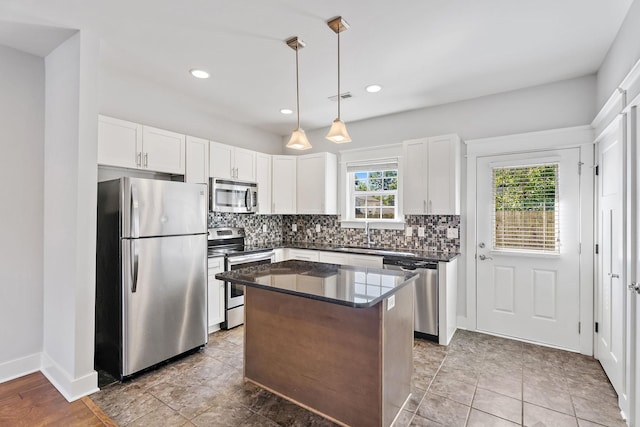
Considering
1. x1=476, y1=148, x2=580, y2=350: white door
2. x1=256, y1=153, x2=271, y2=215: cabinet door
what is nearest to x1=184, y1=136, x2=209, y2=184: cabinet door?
x1=256, y1=153, x2=271, y2=215: cabinet door

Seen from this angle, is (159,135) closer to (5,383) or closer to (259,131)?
(259,131)

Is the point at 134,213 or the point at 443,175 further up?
the point at 443,175

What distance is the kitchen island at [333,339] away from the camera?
1862mm

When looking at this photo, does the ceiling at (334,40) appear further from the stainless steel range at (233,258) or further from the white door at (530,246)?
the stainless steel range at (233,258)

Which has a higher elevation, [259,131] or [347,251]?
[259,131]

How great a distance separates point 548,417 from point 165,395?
8.97ft

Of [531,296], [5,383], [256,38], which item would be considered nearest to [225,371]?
[5,383]

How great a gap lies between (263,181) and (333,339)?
2970 mm

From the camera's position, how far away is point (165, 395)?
2.38m

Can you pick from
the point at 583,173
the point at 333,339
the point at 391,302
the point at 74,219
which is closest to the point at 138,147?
the point at 74,219

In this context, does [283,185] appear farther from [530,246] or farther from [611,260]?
[611,260]

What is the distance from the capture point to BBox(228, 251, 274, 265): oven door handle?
12.1 ft

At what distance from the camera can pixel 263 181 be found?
14.9 ft

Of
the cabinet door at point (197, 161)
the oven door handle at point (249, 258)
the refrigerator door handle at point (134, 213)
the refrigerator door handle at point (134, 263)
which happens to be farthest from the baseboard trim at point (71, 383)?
the cabinet door at point (197, 161)
